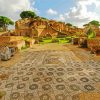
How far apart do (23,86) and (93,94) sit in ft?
10.7

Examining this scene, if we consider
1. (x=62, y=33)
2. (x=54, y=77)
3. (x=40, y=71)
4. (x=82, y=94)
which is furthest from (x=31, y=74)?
(x=62, y=33)

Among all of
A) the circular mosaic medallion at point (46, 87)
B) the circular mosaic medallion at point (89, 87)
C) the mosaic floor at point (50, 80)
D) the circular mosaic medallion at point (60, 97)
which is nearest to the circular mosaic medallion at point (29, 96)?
the mosaic floor at point (50, 80)

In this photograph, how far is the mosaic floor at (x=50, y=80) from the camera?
704 cm

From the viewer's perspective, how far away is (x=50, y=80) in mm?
8375

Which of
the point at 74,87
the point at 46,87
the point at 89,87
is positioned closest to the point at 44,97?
the point at 46,87

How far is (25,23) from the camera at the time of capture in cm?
4594

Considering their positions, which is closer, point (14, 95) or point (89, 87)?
point (14, 95)

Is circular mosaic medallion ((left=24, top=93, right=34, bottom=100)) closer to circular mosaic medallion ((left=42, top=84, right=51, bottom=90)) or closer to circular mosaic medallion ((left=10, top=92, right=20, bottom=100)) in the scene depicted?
circular mosaic medallion ((left=10, top=92, right=20, bottom=100))

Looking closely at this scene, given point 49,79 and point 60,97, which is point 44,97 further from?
point 49,79

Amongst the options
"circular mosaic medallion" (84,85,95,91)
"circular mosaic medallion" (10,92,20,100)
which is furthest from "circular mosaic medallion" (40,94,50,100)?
"circular mosaic medallion" (84,85,95,91)

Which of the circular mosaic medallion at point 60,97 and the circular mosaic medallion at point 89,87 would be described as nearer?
the circular mosaic medallion at point 60,97

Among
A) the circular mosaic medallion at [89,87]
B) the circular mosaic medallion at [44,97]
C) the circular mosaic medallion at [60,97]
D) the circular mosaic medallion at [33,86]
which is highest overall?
the circular mosaic medallion at [89,87]

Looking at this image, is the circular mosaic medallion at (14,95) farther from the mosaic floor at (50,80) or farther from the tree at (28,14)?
the tree at (28,14)

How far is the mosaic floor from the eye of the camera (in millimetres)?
7035
